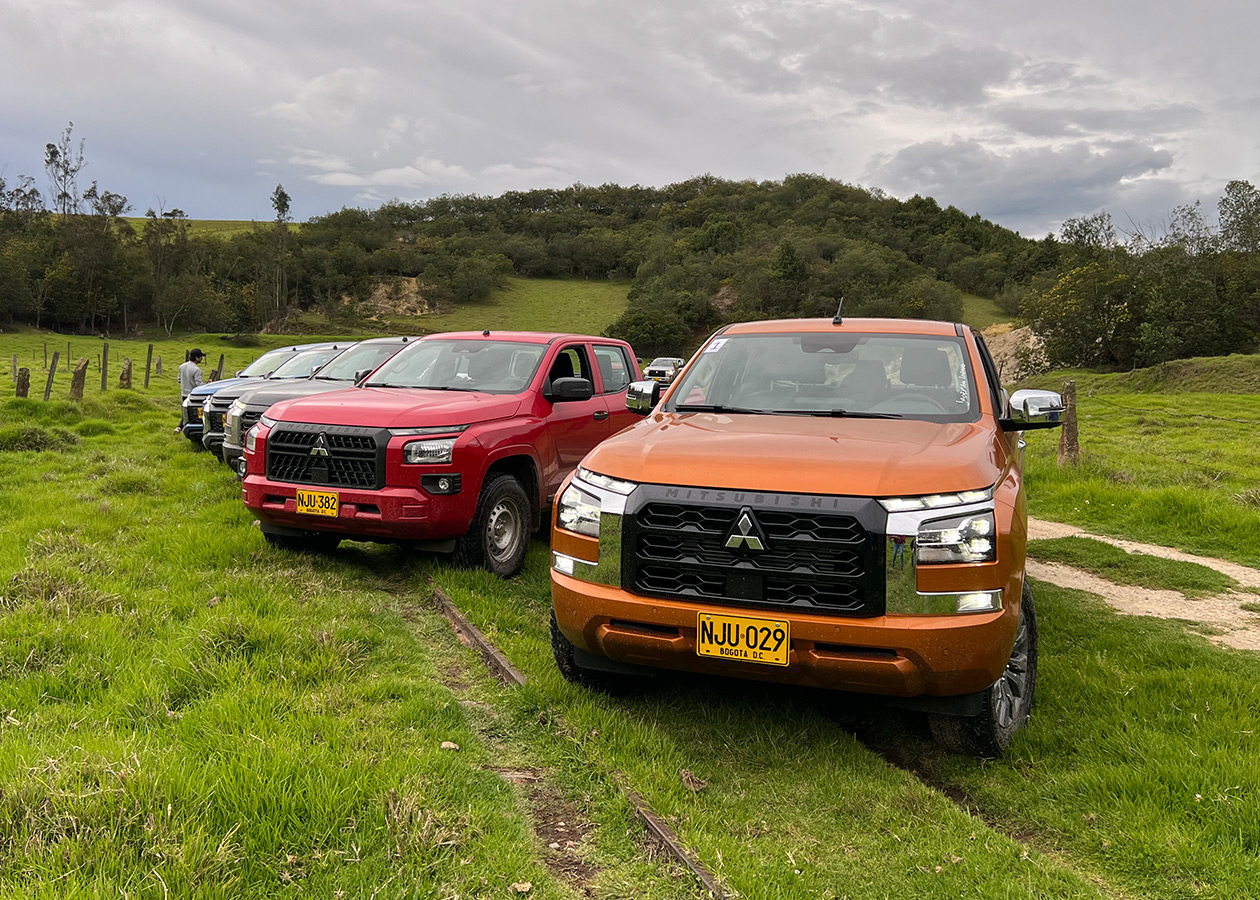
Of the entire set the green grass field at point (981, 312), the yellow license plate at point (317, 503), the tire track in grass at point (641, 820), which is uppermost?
the green grass field at point (981, 312)

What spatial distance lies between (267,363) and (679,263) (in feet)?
271

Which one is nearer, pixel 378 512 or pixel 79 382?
pixel 378 512

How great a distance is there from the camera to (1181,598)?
262 inches

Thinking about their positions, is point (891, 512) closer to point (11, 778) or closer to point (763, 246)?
point (11, 778)

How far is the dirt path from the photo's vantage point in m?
5.85

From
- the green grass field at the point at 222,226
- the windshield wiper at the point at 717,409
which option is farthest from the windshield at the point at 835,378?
the green grass field at the point at 222,226

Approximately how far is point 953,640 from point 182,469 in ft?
35.0

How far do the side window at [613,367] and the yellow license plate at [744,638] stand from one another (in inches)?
202

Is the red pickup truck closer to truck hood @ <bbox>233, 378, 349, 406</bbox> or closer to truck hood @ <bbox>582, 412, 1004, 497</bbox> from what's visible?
truck hood @ <bbox>582, 412, 1004, 497</bbox>

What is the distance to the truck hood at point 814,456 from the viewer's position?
3.39 metres

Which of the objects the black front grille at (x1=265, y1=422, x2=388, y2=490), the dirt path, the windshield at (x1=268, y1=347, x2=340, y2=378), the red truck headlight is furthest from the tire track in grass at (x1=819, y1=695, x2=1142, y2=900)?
the windshield at (x1=268, y1=347, x2=340, y2=378)

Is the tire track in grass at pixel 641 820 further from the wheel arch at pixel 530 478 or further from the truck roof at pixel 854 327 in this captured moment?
the truck roof at pixel 854 327

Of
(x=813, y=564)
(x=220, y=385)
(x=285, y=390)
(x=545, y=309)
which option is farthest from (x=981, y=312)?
(x=813, y=564)

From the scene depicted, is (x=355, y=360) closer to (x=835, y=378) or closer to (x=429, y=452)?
(x=429, y=452)
